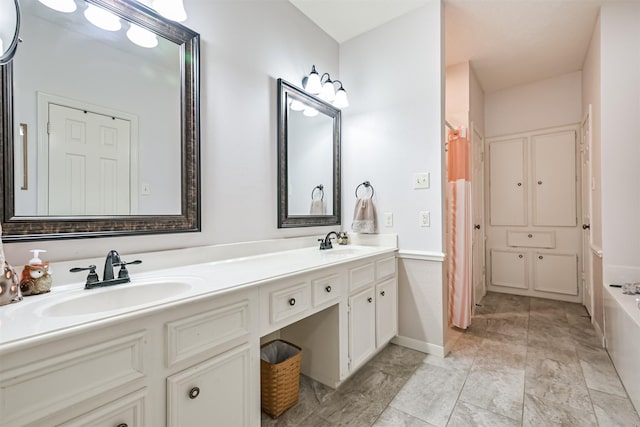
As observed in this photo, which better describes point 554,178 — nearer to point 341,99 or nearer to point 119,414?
point 341,99

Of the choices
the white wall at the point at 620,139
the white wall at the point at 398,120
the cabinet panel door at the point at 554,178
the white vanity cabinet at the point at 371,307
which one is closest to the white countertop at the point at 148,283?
the white vanity cabinet at the point at 371,307

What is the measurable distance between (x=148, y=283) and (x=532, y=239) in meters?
4.16

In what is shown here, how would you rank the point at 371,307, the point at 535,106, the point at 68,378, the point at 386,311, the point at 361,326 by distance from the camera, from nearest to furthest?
the point at 68,378, the point at 361,326, the point at 371,307, the point at 386,311, the point at 535,106

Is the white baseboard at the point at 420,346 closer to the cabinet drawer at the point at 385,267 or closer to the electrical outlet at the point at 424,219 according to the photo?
the cabinet drawer at the point at 385,267

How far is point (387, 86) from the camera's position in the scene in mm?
2342

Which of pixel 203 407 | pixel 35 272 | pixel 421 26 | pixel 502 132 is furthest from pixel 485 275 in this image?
pixel 35 272

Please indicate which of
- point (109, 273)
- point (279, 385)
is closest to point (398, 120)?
point (279, 385)

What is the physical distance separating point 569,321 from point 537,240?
3.74ft

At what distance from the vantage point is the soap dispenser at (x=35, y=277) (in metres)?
0.97

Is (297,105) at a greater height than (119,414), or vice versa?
(297,105)

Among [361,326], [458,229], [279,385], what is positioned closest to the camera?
[279,385]

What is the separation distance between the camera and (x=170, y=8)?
4.39ft

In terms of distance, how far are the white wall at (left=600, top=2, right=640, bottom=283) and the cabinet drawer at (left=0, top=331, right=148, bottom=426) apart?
2.98 m

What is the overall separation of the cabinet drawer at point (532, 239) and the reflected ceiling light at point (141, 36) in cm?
418
